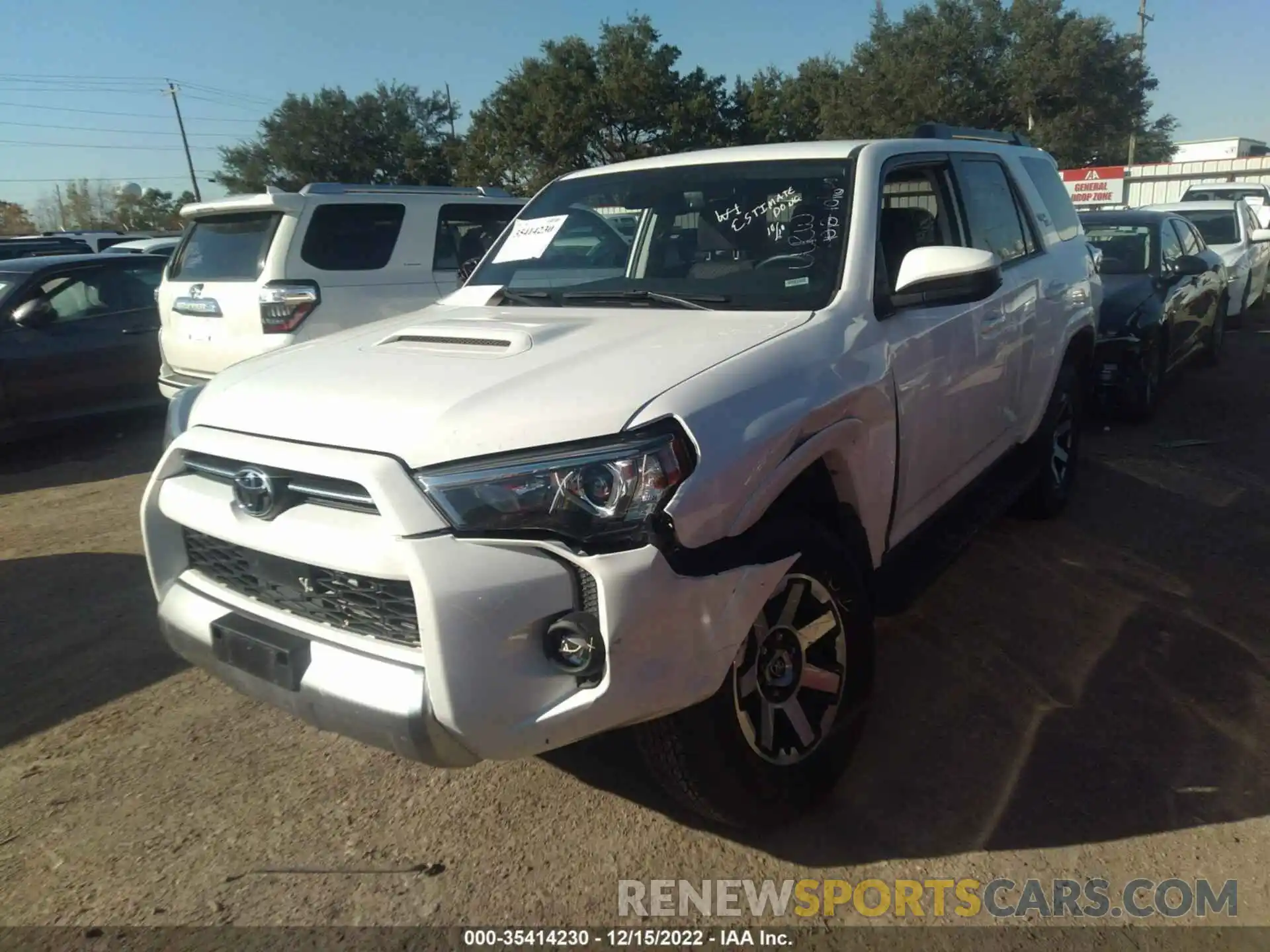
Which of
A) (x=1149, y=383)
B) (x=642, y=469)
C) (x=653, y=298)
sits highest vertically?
(x=653, y=298)

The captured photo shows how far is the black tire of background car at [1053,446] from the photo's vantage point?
4.80m

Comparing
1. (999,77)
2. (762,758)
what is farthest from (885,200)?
(999,77)

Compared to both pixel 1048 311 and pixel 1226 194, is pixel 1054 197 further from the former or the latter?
pixel 1226 194

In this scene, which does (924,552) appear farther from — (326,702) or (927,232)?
(326,702)

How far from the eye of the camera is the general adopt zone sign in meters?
28.4

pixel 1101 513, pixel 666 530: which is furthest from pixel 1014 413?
pixel 666 530

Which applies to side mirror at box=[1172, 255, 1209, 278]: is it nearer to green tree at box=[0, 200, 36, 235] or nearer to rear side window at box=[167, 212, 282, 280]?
rear side window at box=[167, 212, 282, 280]

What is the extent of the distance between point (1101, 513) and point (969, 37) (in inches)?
1630

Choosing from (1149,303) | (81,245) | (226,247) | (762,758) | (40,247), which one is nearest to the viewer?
(762,758)

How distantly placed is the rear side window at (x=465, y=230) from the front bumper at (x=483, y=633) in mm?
5401

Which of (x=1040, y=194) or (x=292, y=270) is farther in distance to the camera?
(x=292, y=270)

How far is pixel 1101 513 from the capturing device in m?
5.37

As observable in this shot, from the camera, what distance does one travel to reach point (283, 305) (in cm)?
637
